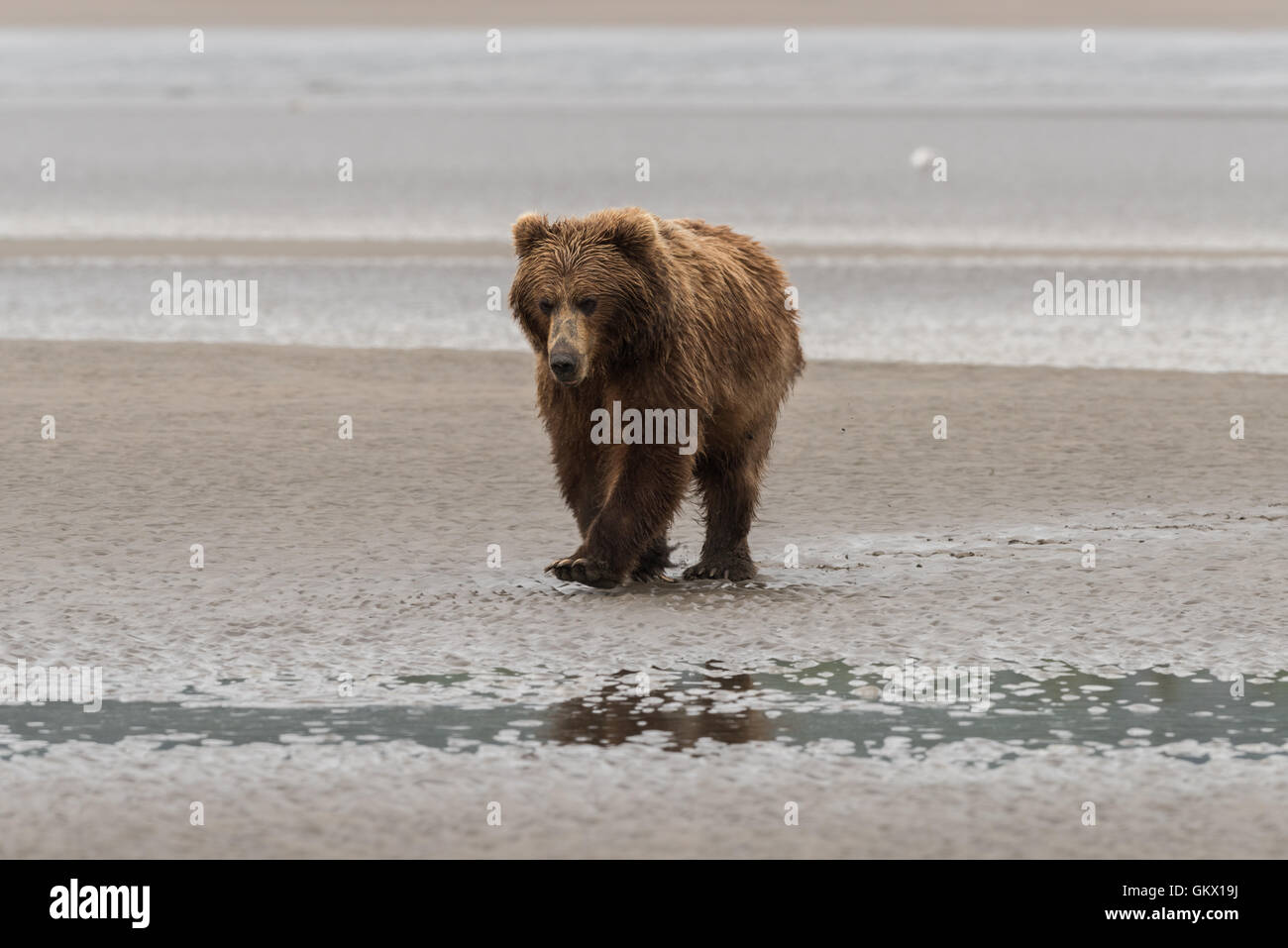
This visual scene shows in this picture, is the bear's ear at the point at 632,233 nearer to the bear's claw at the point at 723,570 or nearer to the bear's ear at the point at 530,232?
the bear's ear at the point at 530,232

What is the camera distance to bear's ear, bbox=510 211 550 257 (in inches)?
309

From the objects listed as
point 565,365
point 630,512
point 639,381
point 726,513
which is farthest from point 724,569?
point 565,365

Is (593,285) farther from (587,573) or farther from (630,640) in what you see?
(630,640)

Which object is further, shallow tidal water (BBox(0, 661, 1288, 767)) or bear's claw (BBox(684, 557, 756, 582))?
bear's claw (BBox(684, 557, 756, 582))

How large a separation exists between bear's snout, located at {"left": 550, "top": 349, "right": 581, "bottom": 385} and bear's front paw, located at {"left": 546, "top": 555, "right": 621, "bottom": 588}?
2.47ft

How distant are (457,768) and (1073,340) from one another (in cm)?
1086

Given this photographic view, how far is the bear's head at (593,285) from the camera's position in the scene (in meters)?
7.68

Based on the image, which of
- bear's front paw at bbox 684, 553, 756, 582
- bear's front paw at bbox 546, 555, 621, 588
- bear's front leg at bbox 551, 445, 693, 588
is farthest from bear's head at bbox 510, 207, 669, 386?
bear's front paw at bbox 684, 553, 756, 582

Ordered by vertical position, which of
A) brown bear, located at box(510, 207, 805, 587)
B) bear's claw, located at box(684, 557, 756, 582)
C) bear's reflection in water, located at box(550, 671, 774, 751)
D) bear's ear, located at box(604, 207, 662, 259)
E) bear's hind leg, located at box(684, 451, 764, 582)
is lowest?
bear's reflection in water, located at box(550, 671, 774, 751)

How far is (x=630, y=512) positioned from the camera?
7852mm

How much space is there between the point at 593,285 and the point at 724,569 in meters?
→ 1.31

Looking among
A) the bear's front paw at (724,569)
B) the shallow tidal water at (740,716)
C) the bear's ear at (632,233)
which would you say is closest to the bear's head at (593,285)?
the bear's ear at (632,233)

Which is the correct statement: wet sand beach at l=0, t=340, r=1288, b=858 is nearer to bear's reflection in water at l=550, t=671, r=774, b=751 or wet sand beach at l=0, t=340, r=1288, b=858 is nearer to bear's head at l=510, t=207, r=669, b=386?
Result: bear's reflection in water at l=550, t=671, r=774, b=751
